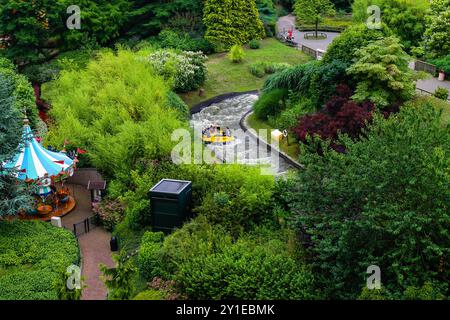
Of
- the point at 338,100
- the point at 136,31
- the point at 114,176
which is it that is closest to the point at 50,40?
the point at 136,31

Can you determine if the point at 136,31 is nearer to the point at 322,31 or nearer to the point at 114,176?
the point at 322,31

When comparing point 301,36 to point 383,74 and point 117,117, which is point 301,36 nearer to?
point 383,74

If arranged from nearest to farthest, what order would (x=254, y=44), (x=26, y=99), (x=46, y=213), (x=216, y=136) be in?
(x=46, y=213) < (x=216, y=136) < (x=26, y=99) < (x=254, y=44)

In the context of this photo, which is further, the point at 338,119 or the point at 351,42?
the point at 351,42

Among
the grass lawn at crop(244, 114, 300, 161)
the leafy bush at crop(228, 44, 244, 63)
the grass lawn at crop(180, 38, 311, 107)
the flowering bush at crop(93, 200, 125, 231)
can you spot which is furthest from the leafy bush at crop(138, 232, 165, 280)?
the leafy bush at crop(228, 44, 244, 63)

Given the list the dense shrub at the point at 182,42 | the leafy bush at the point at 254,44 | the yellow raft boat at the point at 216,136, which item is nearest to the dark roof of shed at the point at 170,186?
the yellow raft boat at the point at 216,136

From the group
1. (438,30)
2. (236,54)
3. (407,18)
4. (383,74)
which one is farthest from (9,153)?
(407,18)

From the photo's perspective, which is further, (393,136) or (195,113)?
(195,113)

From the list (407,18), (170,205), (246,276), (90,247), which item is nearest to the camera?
(246,276)
